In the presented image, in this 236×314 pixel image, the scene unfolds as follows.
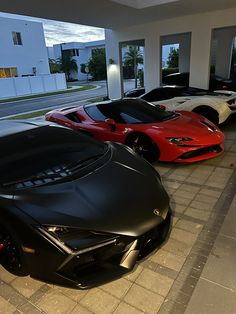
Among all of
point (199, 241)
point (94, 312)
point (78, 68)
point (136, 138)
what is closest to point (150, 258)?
point (199, 241)

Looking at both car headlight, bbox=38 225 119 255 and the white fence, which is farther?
the white fence

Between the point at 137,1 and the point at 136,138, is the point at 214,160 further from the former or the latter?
the point at 137,1

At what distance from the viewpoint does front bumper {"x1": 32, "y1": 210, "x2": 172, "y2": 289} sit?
1.71 meters

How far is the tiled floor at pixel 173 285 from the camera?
5.90 ft

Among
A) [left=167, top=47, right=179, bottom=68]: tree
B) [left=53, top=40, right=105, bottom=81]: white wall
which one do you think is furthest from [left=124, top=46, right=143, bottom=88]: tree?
[left=53, top=40, right=105, bottom=81]: white wall

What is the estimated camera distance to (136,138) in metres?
4.39

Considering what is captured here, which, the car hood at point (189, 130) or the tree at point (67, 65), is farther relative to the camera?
the tree at point (67, 65)

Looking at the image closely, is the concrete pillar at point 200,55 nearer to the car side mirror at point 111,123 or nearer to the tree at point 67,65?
the car side mirror at point 111,123

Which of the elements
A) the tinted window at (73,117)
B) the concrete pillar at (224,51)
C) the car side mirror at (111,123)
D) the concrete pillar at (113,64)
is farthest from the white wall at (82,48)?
the car side mirror at (111,123)

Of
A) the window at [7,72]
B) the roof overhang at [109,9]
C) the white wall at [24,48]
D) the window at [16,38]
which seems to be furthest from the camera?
the window at [16,38]

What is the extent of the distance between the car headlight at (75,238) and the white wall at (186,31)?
8.74 meters

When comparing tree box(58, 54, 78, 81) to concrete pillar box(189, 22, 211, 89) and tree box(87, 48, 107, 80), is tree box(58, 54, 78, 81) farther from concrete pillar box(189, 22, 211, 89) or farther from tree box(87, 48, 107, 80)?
concrete pillar box(189, 22, 211, 89)

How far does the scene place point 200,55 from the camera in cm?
895

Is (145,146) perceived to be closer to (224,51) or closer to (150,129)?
(150,129)
